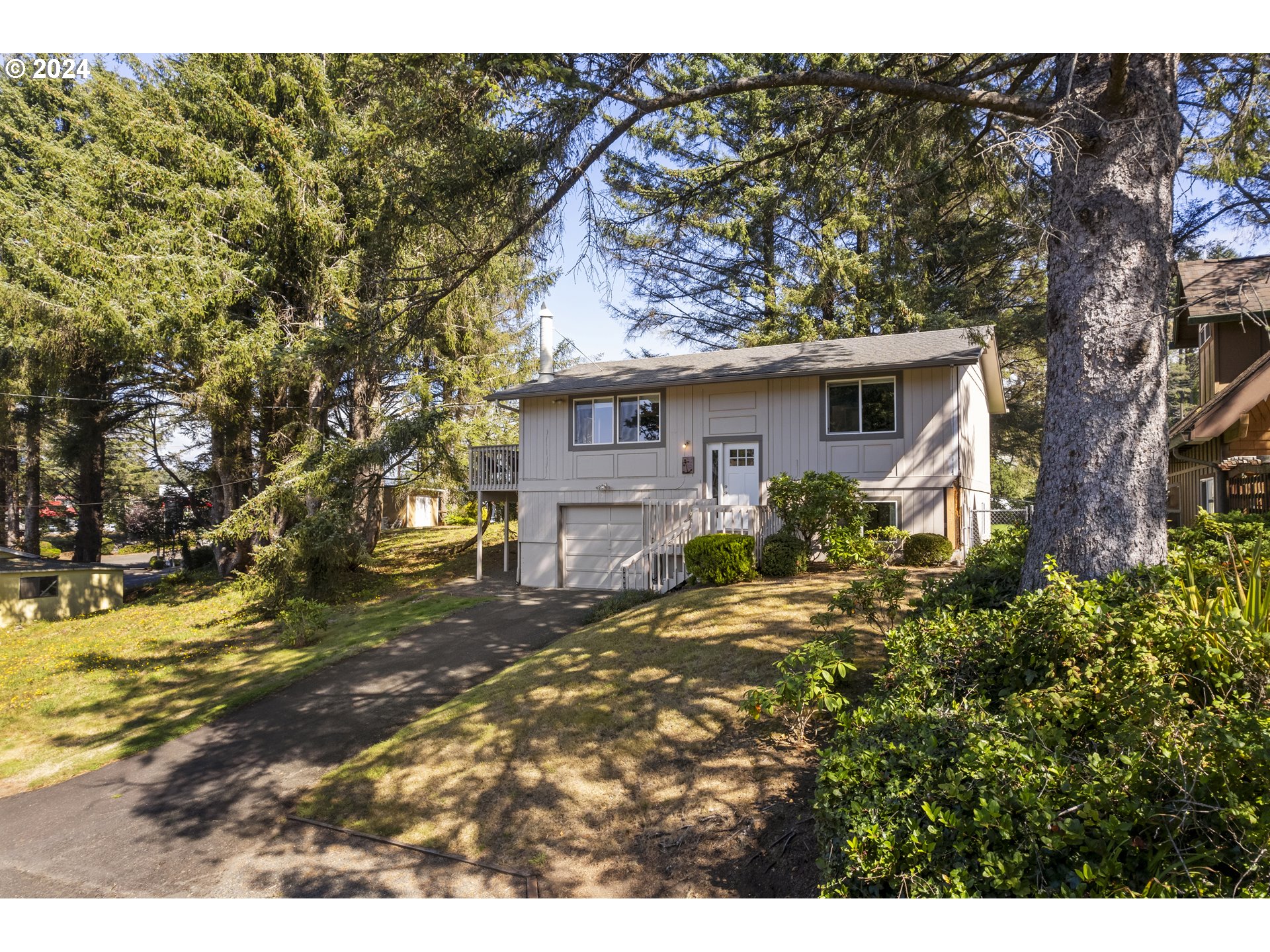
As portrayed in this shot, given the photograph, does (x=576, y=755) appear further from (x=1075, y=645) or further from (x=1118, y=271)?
(x=1118, y=271)

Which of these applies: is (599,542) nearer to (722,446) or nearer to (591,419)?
(591,419)

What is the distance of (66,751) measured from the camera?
→ 323 inches

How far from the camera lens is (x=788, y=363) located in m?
14.5

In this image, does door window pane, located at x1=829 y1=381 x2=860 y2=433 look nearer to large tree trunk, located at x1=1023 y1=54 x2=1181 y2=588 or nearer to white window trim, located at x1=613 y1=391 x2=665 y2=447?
white window trim, located at x1=613 y1=391 x2=665 y2=447

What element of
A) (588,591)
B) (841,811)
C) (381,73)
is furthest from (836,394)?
(841,811)

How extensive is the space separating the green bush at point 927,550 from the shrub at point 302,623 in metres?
11.4

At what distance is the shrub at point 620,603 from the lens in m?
11.1

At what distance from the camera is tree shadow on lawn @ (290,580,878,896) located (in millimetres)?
4422

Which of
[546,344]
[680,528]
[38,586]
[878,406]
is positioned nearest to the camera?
[680,528]

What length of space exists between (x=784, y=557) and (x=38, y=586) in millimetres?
20341

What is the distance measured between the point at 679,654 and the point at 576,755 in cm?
205

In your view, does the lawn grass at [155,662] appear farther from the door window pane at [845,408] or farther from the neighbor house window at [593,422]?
the door window pane at [845,408]

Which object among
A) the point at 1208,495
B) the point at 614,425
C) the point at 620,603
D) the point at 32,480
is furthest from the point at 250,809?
the point at 32,480

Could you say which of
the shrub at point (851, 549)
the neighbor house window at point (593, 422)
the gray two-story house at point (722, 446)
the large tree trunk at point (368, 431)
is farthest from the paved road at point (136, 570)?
the shrub at point (851, 549)
